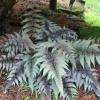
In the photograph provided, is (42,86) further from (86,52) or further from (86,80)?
(86,52)

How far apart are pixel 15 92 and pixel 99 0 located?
11.2 meters

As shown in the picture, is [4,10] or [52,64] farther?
[4,10]

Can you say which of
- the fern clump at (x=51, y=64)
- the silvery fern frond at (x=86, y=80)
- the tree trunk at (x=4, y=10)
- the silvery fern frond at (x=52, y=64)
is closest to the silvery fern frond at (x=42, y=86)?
the fern clump at (x=51, y=64)

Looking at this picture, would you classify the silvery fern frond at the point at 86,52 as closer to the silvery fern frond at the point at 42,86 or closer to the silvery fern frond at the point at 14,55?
the silvery fern frond at the point at 42,86

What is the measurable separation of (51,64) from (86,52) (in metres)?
0.66

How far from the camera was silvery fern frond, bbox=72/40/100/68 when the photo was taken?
4.49 metres

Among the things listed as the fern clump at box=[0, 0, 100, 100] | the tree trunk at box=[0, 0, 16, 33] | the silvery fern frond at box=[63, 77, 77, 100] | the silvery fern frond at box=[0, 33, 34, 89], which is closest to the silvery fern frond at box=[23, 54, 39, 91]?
the fern clump at box=[0, 0, 100, 100]

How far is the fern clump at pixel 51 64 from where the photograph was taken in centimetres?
434

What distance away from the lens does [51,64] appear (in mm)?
4285

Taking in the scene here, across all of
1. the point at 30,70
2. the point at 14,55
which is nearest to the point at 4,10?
the point at 14,55

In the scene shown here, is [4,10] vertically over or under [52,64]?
over

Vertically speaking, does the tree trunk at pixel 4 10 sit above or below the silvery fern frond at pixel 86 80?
above

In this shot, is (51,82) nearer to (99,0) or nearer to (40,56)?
(40,56)

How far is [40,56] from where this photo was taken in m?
4.47
